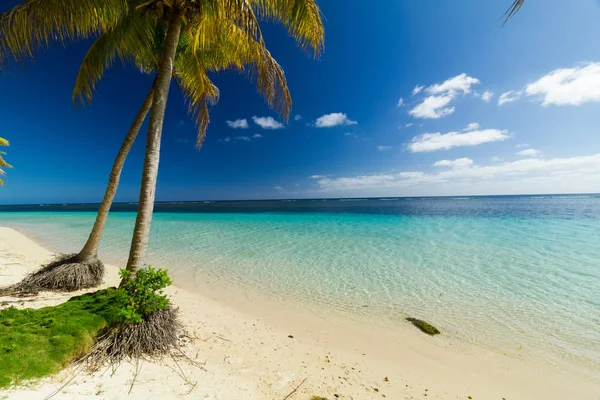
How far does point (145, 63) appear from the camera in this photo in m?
6.64

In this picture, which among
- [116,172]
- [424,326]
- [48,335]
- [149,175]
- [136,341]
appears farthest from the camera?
[116,172]

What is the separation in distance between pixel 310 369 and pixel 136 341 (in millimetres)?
2233

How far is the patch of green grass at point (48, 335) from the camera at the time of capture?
2.28 metres

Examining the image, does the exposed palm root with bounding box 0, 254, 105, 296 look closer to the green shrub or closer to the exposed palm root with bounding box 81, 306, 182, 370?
the green shrub

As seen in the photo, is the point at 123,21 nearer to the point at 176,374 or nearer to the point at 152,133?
the point at 152,133

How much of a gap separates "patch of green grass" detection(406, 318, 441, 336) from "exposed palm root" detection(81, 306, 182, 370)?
14.3 feet

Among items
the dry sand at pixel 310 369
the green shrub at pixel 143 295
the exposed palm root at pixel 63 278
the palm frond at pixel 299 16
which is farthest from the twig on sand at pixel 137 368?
the palm frond at pixel 299 16

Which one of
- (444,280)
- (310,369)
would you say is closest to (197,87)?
(310,369)

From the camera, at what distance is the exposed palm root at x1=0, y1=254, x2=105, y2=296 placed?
499cm

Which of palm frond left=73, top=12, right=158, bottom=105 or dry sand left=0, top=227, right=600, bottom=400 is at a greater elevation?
palm frond left=73, top=12, right=158, bottom=105

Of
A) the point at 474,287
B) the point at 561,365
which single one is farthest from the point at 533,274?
the point at 561,365

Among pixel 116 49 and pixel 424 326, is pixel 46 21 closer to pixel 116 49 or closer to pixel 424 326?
pixel 116 49

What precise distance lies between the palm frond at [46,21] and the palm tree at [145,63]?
0.37 ft

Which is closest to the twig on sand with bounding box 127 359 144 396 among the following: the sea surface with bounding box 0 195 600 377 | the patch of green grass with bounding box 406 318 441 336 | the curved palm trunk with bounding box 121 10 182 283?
the curved palm trunk with bounding box 121 10 182 283
